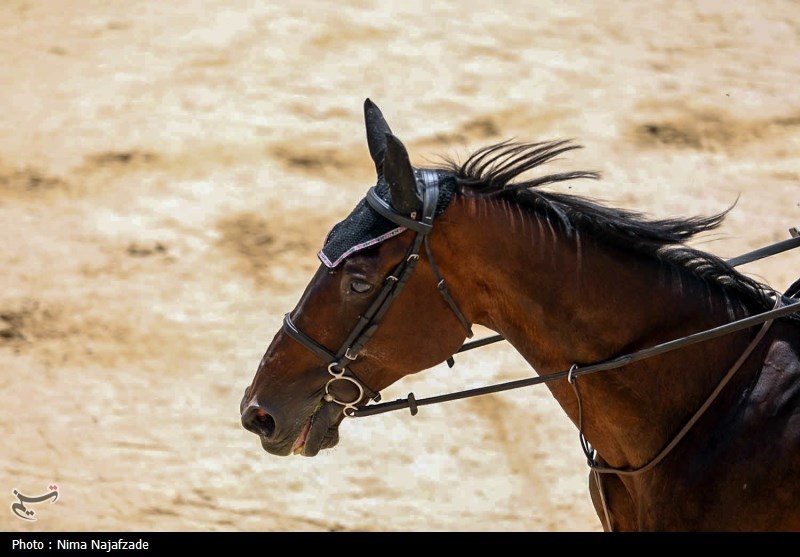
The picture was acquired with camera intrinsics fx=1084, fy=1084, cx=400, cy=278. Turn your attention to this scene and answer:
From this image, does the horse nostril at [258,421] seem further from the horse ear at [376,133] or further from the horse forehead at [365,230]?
the horse ear at [376,133]

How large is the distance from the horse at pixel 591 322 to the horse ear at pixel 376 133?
0.48 ft

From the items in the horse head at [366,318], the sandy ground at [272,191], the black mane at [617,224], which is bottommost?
the sandy ground at [272,191]

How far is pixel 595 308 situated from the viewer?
3.71 metres

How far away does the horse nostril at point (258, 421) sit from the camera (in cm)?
396

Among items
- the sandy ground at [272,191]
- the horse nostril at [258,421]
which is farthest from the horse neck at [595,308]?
the sandy ground at [272,191]

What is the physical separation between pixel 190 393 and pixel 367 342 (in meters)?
4.28

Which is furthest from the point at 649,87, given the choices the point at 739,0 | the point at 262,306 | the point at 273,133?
the point at 262,306

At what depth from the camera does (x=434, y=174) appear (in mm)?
3779

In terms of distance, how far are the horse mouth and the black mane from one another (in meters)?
0.94

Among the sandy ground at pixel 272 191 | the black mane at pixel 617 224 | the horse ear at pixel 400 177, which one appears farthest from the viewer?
the sandy ground at pixel 272 191

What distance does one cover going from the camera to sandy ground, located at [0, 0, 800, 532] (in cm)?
718

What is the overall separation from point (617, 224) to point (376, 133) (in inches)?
37.2
